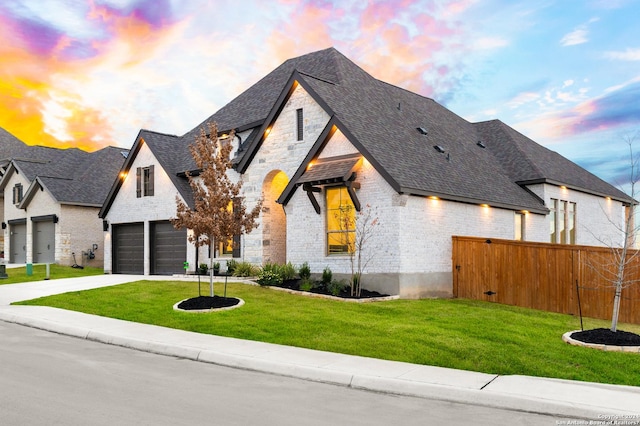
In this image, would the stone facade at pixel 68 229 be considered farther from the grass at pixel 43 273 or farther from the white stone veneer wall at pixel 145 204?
the white stone veneer wall at pixel 145 204

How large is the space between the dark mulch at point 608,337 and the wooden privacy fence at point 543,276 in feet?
15.9

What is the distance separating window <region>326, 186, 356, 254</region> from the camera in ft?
68.7

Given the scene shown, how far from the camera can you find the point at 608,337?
483 inches

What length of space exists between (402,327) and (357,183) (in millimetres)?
7889

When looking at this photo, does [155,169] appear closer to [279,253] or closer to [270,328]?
[279,253]

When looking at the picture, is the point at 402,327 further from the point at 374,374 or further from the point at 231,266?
the point at 231,266

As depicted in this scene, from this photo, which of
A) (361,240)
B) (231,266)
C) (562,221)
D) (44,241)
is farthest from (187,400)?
(44,241)

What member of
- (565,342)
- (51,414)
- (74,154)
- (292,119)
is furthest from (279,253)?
(74,154)

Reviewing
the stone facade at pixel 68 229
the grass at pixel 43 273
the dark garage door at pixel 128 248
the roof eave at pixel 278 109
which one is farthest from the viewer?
the stone facade at pixel 68 229

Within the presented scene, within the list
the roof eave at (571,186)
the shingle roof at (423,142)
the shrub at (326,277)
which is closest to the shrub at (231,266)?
the shrub at (326,277)

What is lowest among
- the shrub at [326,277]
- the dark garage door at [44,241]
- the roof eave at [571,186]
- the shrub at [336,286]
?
the shrub at [336,286]

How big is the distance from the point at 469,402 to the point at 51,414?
17.9 feet

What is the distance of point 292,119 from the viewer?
77.0 ft

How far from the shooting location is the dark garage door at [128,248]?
30.7 meters
